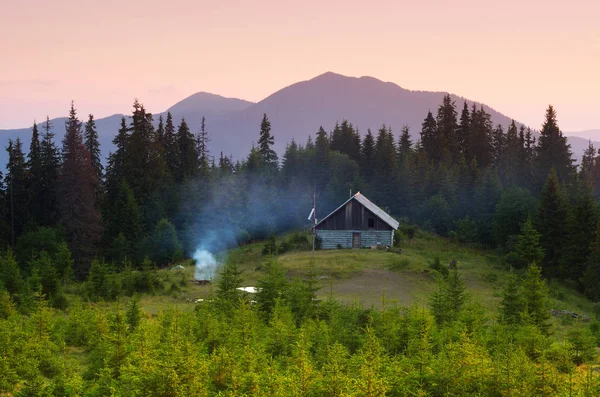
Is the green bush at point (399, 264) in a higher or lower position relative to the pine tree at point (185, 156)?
lower

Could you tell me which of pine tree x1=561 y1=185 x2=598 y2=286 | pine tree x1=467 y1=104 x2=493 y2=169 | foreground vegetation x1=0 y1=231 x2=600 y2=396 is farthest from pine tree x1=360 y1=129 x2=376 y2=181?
foreground vegetation x1=0 y1=231 x2=600 y2=396

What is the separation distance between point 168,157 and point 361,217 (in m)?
36.1

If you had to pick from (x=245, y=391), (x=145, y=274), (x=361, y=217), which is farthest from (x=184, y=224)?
(x=245, y=391)

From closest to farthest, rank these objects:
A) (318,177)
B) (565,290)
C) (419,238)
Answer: (565,290), (419,238), (318,177)

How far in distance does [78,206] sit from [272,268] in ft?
121

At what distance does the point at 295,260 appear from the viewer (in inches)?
1882

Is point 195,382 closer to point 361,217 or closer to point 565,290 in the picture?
point 565,290

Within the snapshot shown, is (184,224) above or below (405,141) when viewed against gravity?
below

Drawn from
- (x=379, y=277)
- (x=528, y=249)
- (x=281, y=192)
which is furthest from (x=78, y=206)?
(x=528, y=249)

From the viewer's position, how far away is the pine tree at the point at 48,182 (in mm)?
63969

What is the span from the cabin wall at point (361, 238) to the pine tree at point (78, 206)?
2358 cm

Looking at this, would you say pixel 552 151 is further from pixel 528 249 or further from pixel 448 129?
pixel 528 249

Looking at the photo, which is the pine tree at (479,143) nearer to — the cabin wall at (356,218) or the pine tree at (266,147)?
the pine tree at (266,147)

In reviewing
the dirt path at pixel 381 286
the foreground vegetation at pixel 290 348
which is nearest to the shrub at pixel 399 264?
the dirt path at pixel 381 286
